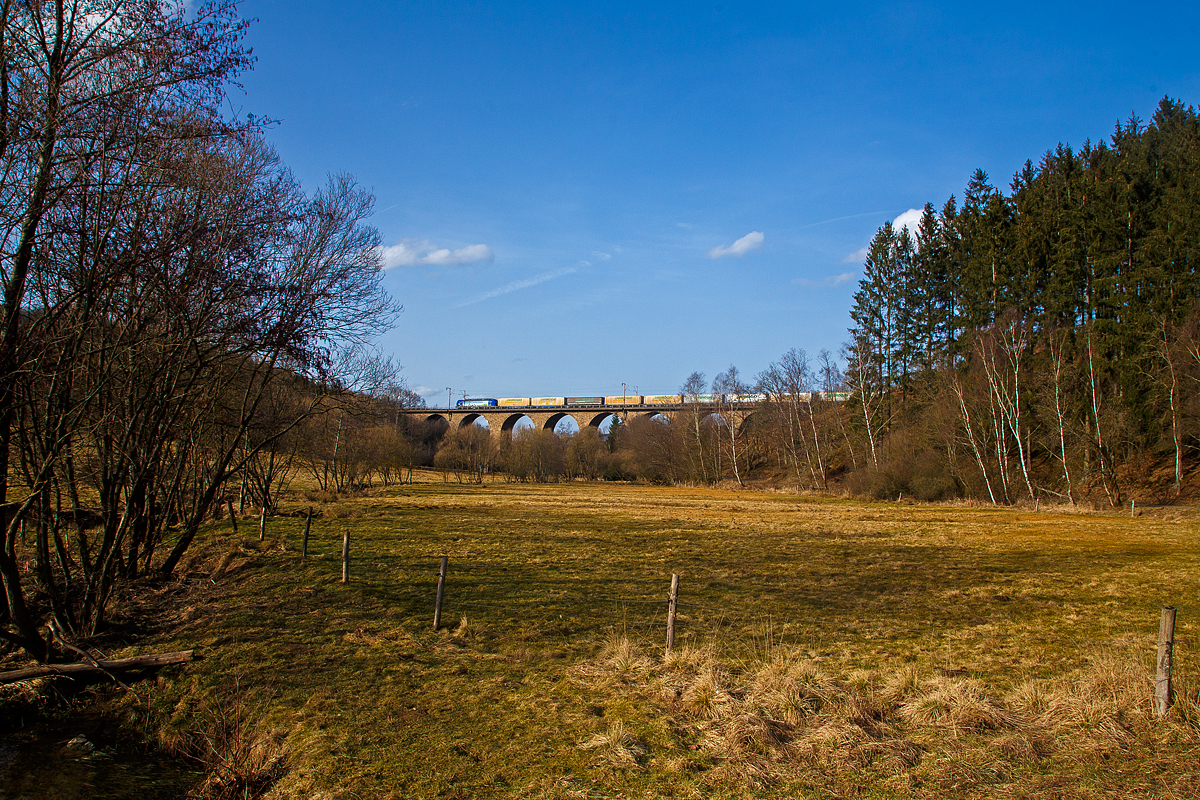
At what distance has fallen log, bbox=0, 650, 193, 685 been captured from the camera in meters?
7.53

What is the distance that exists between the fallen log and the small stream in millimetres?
585

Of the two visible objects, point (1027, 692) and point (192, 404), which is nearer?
point (1027, 692)

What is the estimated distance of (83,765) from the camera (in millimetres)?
6664

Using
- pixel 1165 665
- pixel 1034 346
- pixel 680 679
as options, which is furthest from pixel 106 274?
pixel 1034 346

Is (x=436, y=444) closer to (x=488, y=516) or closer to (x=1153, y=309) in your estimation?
(x=488, y=516)

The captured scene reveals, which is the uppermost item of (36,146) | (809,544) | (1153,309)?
(1153,309)

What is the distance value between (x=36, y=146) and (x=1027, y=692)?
1187cm

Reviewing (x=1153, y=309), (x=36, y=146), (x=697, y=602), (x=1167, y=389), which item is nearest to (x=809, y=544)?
(x=697, y=602)

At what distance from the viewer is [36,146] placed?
684 cm

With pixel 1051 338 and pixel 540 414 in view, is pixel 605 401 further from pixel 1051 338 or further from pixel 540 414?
pixel 1051 338

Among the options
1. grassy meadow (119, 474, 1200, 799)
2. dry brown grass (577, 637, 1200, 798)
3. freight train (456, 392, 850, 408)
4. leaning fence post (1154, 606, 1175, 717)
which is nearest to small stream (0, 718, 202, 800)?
grassy meadow (119, 474, 1200, 799)

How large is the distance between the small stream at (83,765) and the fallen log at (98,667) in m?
0.59

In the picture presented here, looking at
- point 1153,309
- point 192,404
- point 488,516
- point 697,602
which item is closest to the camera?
point 697,602

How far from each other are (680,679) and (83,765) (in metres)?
6.35
